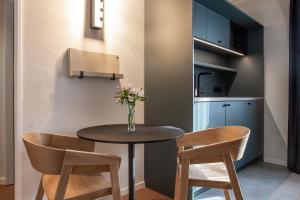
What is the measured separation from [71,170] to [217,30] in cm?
242

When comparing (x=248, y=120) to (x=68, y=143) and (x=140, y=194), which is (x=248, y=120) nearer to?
(x=140, y=194)

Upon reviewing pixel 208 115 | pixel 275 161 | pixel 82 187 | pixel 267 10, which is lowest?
pixel 275 161

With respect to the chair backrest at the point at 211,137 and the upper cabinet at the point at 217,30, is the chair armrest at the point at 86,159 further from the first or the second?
the upper cabinet at the point at 217,30

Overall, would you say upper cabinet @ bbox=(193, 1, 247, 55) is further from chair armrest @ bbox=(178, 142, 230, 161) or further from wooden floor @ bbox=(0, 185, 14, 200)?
wooden floor @ bbox=(0, 185, 14, 200)

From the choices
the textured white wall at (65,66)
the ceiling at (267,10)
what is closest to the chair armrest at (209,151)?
the textured white wall at (65,66)

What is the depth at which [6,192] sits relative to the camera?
2.35 metres

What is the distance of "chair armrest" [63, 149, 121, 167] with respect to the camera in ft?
3.91

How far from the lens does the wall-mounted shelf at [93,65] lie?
76.8 inches

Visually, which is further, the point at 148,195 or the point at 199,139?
the point at 148,195

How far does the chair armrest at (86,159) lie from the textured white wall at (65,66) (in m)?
0.80

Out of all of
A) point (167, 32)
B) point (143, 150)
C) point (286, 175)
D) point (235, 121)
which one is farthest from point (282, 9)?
point (143, 150)


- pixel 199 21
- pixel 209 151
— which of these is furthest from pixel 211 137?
pixel 199 21

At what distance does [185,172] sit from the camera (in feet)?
4.53

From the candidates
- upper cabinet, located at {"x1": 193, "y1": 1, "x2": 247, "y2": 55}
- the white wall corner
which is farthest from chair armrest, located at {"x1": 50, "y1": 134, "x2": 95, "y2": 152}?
upper cabinet, located at {"x1": 193, "y1": 1, "x2": 247, "y2": 55}
